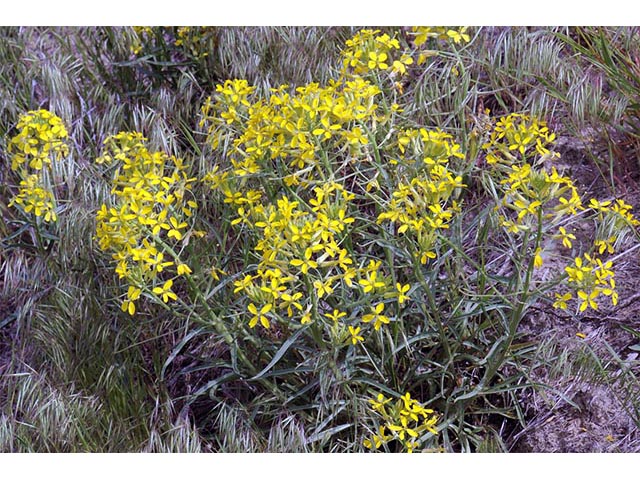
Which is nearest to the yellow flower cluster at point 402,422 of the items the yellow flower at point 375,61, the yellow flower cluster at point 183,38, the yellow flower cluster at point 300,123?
the yellow flower cluster at point 300,123

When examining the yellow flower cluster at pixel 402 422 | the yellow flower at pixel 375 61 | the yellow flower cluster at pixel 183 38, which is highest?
the yellow flower at pixel 375 61

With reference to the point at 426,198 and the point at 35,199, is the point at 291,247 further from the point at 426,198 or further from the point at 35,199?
the point at 35,199

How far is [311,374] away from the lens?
8.16ft

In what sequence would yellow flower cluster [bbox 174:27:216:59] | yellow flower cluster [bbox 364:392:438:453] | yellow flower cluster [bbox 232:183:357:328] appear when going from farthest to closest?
yellow flower cluster [bbox 174:27:216:59]
yellow flower cluster [bbox 364:392:438:453]
yellow flower cluster [bbox 232:183:357:328]

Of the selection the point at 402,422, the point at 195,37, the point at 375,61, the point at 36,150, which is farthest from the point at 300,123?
the point at 195,37

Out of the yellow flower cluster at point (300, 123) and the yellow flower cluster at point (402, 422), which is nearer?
the yellow flower cluster at point (300, 123)

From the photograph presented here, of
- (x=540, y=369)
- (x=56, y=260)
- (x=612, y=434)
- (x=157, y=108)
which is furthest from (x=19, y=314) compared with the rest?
(x=612, y=434)

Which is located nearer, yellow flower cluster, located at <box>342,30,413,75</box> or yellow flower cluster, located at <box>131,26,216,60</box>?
yellow flower cluster, located at <box>342,30,413,75</box>

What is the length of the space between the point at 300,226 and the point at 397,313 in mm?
512

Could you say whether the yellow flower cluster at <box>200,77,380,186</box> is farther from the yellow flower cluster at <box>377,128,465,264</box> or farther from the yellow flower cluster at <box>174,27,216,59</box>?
the yellow flower cluster at <box>174,27,216,59</box>

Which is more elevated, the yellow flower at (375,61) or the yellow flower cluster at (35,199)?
the yellow flower at (375,61)

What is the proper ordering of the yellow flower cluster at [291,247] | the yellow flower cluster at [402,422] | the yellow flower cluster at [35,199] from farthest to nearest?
the yellow flower cluster at [35,199]
the yellow flower cluster at [402,422]
the yellow flower cluster at [291,247]

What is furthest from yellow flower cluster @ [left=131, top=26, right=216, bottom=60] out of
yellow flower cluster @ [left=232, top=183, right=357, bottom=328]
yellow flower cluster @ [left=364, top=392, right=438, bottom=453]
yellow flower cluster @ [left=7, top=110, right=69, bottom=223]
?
yellow flower cluster @ [left=364, top=392, right=438, bottom=453]

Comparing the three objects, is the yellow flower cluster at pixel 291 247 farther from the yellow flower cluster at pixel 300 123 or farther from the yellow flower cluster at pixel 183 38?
the yellow flower cluster at pixel 183 38
